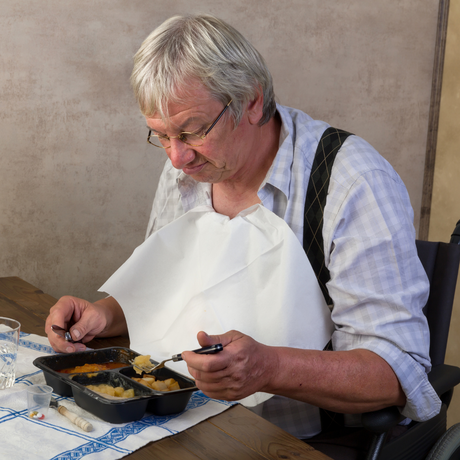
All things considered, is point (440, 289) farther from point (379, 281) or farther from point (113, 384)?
point (113, 384)

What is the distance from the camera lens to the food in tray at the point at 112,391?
1.01 m

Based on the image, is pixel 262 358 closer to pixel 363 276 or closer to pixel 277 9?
pixel 363 276

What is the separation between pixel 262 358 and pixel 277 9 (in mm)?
2462

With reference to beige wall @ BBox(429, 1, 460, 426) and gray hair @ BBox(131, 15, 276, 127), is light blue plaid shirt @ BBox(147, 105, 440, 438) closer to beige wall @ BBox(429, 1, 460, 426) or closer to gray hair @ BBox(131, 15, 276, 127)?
gray hair @ BBox(131, 15, 276, 127)

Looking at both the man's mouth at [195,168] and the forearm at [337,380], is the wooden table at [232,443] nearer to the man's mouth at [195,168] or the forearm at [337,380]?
the forearm at [337,380]

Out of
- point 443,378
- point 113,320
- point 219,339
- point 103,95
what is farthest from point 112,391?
point 103,95

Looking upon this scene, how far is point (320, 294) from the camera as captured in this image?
1.24 m

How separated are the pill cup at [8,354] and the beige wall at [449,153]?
260 centimetres

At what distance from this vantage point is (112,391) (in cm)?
102

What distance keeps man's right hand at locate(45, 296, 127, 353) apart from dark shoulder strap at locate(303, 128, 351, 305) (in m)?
0.59

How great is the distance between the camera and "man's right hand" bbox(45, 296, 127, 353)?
1.33m

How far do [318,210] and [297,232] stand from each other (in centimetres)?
8

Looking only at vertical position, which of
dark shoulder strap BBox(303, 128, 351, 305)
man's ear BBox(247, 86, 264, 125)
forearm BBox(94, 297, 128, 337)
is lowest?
forearm BBox(94, 297, 128, 337)

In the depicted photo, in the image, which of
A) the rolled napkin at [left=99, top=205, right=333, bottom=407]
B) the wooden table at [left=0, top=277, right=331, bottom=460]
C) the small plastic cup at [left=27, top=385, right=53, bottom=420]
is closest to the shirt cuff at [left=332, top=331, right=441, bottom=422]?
the rolled napkin at [left=99, top=205, right=333, bottom=407]
